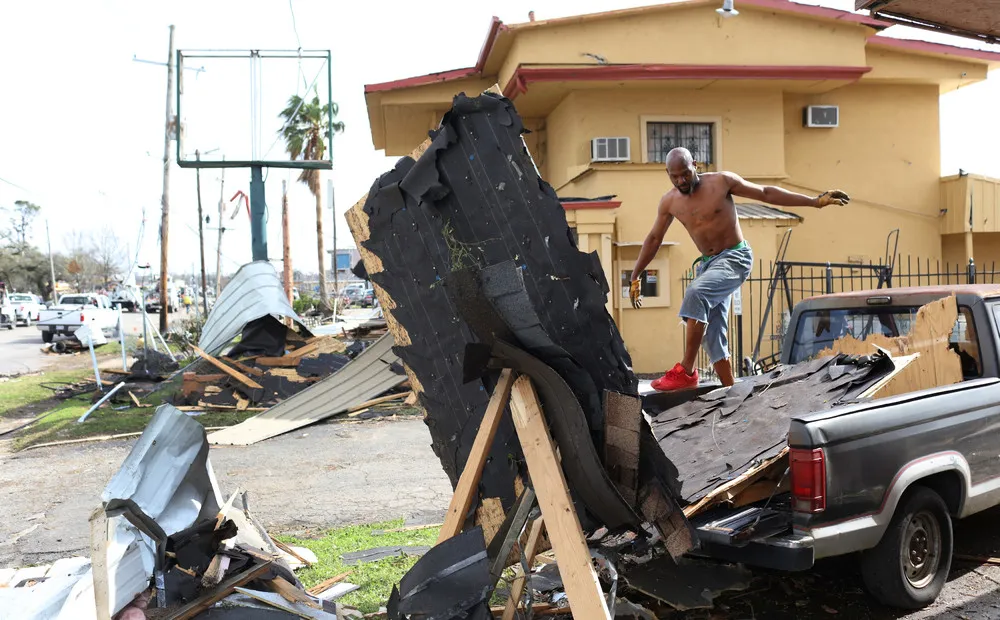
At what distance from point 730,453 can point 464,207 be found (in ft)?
6.58

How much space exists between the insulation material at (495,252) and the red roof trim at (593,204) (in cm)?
972

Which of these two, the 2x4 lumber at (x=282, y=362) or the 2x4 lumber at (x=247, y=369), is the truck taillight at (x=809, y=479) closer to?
the 2x4 lumber at (x=247, y=369)

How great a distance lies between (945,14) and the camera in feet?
19.2

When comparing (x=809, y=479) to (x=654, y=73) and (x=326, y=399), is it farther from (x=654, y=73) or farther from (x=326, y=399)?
(x=654, y=73)

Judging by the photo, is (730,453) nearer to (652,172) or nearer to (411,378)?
(411,378)

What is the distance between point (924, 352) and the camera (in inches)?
173

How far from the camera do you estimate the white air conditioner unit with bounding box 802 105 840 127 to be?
15008 mm

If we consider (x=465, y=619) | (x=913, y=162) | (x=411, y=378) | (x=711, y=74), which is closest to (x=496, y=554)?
(x=465, y=619)

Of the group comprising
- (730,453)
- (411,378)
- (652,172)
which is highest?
(652,172)

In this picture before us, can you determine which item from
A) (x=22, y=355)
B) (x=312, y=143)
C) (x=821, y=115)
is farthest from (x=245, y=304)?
(x=312, y=143)

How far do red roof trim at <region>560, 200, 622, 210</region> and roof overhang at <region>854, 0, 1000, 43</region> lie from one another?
688cm

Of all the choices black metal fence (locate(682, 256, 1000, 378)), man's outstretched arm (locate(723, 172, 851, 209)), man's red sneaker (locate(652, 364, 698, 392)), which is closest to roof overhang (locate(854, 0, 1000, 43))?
man's outstretched arm (locate(723, 172, 851, 209))

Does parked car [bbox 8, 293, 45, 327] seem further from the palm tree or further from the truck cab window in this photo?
the truck cab window

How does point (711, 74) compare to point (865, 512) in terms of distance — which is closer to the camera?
point (865, 512)
